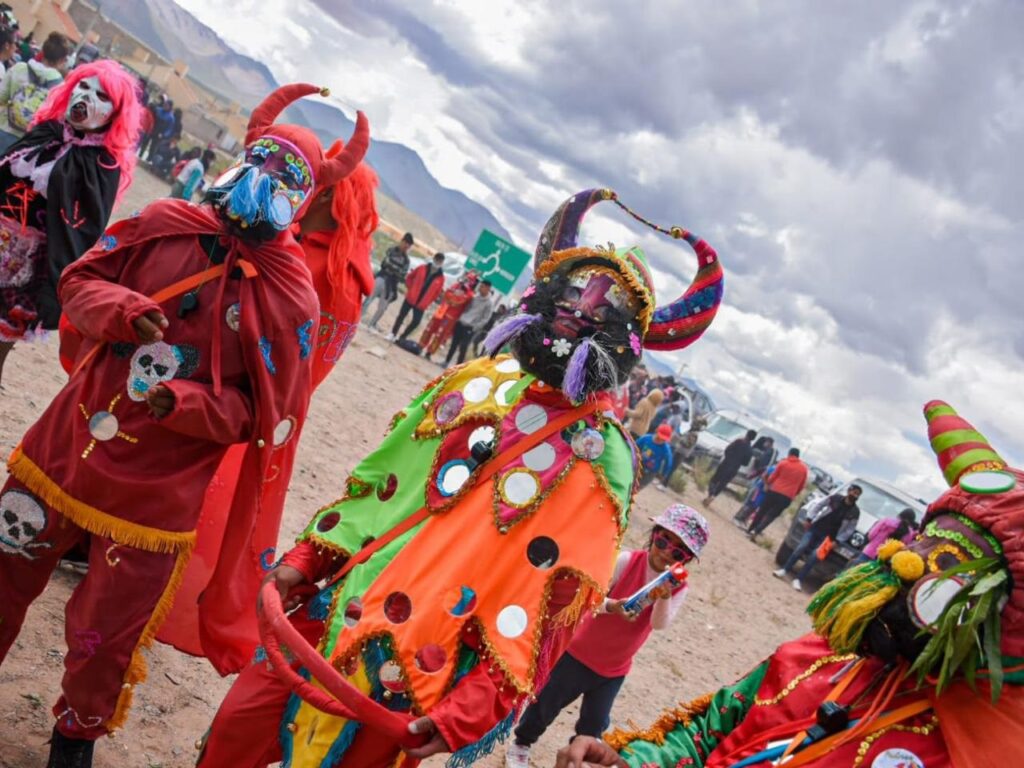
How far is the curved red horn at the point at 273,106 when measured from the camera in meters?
3.12

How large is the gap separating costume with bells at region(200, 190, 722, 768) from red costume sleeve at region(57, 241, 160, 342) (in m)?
0.89

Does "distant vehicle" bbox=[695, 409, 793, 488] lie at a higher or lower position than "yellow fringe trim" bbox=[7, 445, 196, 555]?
higher

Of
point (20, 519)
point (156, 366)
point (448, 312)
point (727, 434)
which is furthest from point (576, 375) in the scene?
point (727, 434)

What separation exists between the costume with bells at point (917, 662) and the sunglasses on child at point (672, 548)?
167 centimetres

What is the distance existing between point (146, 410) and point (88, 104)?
208 cm

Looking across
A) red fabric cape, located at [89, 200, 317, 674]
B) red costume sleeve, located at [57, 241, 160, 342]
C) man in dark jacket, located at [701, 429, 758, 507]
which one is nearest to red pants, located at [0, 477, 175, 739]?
red fabric cape, located at [89, 200, 317, 674]

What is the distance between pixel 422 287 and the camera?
15.4 m

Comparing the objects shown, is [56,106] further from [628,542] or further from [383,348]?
[383,348]

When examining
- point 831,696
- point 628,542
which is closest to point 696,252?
point 831,696

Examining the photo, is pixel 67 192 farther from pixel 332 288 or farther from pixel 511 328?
pixel 511 328

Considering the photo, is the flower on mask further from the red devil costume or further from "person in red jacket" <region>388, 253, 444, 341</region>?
"person in red jacket" <region>388, 253, 444, 341</region>

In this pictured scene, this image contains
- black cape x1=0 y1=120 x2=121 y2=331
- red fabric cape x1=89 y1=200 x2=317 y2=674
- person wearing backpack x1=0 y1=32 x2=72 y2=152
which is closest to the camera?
red fabric cape x1=89 y1=200 x2=317 y2=674

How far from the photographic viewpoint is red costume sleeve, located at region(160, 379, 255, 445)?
263cm

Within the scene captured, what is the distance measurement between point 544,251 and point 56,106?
283 centimetres
